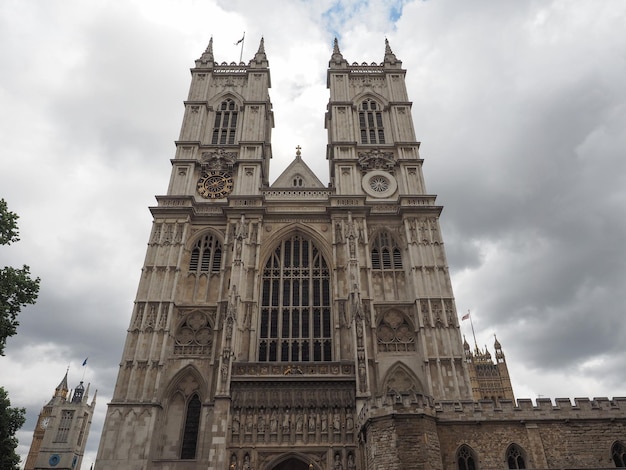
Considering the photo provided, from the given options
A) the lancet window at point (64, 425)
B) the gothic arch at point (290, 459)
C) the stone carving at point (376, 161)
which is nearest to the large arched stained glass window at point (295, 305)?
the gothic arch at point (290, 459)

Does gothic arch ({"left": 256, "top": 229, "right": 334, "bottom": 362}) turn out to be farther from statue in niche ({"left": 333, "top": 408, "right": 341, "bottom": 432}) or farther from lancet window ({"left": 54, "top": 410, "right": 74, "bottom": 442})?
lancet window ({"left": 54, "top": 410, "right": 74, "bottom": 442})

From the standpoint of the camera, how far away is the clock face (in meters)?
31.7

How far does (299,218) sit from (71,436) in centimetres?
5814

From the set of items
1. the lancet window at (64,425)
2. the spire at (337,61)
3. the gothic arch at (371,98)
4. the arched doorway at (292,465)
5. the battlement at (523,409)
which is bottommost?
the arched doorway at (292,465)

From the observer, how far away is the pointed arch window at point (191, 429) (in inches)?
894

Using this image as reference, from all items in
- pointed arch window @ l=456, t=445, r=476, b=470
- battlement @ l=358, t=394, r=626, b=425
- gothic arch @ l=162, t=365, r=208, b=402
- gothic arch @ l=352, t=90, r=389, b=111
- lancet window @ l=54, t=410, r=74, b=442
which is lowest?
pointed arch window @ l=456, t=445, r=476, b=470

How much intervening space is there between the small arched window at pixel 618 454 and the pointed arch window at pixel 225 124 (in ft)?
95.7

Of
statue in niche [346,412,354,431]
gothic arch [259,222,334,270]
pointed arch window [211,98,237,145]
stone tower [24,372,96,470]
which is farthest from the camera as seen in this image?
stone tower [24,372,96,470]

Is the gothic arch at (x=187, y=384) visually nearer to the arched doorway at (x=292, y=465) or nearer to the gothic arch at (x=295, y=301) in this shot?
the gothic arch at (x=295, y=301)

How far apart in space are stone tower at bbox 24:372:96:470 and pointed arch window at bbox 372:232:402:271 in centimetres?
5923

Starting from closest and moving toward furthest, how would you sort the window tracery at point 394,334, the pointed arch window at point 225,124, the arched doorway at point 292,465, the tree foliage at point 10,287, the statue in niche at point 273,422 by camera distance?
1. the tree foliage at point 10,287
2. the statue in niche at point 273,422
3. the arched doorway at point 292,465
4. the window tracery at point 394,334
5. the pointed arch window at point 225,124

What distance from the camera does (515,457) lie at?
17438mm

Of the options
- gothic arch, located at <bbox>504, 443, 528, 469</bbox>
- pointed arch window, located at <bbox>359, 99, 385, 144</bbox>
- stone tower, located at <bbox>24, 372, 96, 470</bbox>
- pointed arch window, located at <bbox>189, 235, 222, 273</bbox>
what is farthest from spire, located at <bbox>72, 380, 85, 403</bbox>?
gothic arch, located at <bbox>504, 443, 528, 469</bbox>

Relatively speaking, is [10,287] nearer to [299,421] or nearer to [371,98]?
[299,421]
